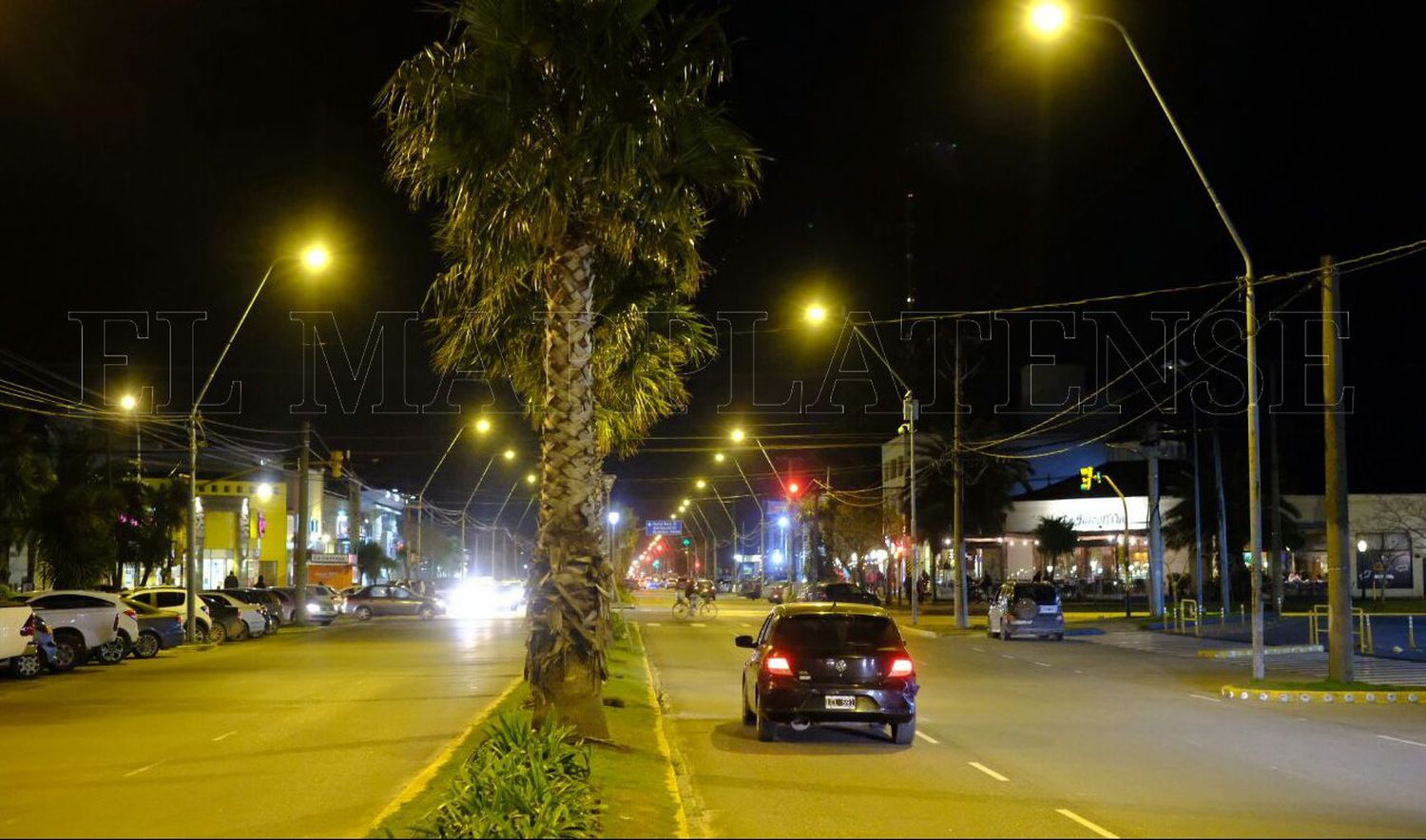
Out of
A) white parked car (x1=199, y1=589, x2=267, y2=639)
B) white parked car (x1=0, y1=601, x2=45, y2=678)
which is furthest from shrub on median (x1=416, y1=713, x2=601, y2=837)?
white parked car (x1=199, y1=589, x2=267, y2=639)

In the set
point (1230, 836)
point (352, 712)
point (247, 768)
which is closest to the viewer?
point (1230, 836)

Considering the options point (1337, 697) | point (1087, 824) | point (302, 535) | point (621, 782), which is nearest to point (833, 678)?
point (621, 782)

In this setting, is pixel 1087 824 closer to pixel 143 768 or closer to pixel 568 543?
pixel 568 543

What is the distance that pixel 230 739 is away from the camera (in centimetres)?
1697

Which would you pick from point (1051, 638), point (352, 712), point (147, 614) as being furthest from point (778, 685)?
point (1051, 638)

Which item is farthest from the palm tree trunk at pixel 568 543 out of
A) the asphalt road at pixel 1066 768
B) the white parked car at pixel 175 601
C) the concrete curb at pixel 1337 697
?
the white parked car at pixel 175 601

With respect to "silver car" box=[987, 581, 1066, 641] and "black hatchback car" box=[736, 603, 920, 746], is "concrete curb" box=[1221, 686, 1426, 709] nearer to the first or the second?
"black hatchback car" box=[736, 603, 920, 746]

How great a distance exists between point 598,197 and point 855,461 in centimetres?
8965

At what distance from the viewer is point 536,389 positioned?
22453 millimetres

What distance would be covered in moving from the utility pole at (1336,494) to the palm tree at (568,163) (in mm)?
13508

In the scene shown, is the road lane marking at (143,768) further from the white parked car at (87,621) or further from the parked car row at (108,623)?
the white parked car at (87,621)

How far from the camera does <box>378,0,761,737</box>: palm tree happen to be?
46.3 ft

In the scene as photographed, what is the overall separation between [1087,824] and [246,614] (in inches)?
1375

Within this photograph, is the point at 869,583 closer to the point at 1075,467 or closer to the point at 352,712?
the point at 1075,467
